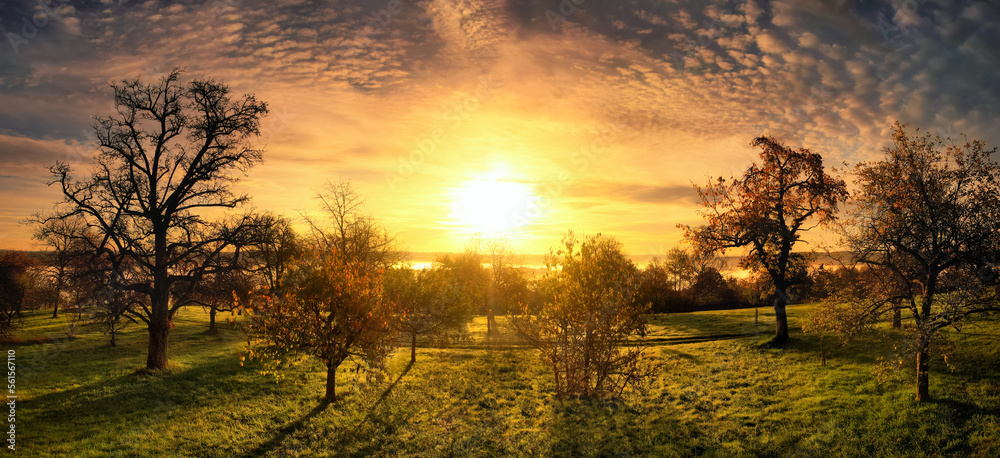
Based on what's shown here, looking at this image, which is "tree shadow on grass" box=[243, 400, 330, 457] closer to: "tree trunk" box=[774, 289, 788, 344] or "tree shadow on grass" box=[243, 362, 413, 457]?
"tree shadow on grass" box=[243, 362, 413, 457]

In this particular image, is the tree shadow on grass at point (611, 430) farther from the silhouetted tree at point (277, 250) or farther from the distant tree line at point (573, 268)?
the silhouetted tree at point (277, 250)

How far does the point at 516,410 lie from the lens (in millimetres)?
21391

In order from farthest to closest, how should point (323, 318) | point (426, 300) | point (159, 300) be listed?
point (426, 300) < point (159, 300) < point (323, 318)

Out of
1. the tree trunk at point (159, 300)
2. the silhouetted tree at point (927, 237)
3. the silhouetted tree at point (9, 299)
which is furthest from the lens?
the silhouetted tree at point (9, 299)

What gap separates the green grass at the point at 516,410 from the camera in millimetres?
15562

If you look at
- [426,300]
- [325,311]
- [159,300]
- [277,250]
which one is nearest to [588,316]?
[325,311]

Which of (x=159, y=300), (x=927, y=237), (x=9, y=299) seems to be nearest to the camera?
(x=927, y=237)

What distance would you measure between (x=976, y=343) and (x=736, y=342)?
1529 centimetres

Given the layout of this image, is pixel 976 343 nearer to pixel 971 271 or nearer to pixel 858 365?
pixel 858 365

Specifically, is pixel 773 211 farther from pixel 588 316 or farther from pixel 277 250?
pixel 277 250

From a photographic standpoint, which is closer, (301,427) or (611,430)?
(611,430)

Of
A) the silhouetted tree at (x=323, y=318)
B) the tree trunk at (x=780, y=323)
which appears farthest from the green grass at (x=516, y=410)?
the silhouetted tree at (x=323, y=318)

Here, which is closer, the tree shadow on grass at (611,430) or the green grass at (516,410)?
the green grass at (516,410)

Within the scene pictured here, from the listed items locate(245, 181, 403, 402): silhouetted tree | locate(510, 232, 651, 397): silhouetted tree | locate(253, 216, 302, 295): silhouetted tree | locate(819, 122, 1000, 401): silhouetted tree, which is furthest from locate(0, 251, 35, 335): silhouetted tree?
locate(819, 122, 1000, 401): silhouetted tree
